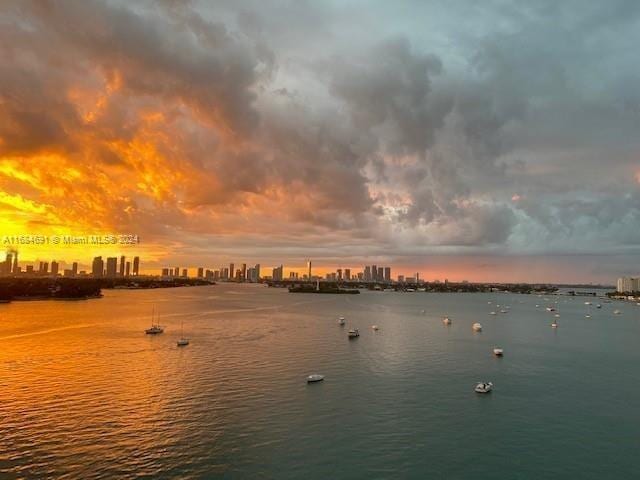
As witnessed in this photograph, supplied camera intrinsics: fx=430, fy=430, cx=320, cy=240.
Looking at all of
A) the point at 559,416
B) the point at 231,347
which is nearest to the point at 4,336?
the point at 231,347

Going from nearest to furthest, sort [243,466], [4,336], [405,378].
A: 1. [243,466]
2. [405,378]
3. [4,336]

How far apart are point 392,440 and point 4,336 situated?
101127 millimetres

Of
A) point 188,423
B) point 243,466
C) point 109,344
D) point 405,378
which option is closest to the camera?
point 243,466

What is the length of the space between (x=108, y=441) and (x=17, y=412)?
16.1m

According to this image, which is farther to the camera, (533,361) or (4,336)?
(4,336)

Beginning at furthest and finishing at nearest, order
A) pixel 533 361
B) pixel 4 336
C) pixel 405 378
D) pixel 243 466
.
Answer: pixel 4 336 < pixel 533 361 < pixel 405 378 < pixel 243 466

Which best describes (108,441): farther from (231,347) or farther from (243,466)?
(231,347)

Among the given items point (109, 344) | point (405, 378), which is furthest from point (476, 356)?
point (109, 344)

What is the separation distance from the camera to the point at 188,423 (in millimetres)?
46094

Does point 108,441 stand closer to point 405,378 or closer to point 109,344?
point 405,378

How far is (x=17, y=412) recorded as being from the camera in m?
48.6

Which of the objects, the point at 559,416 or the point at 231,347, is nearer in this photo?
the point at 559,416

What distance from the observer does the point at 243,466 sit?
36469 mm

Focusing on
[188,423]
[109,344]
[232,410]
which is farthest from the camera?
[109,344]
